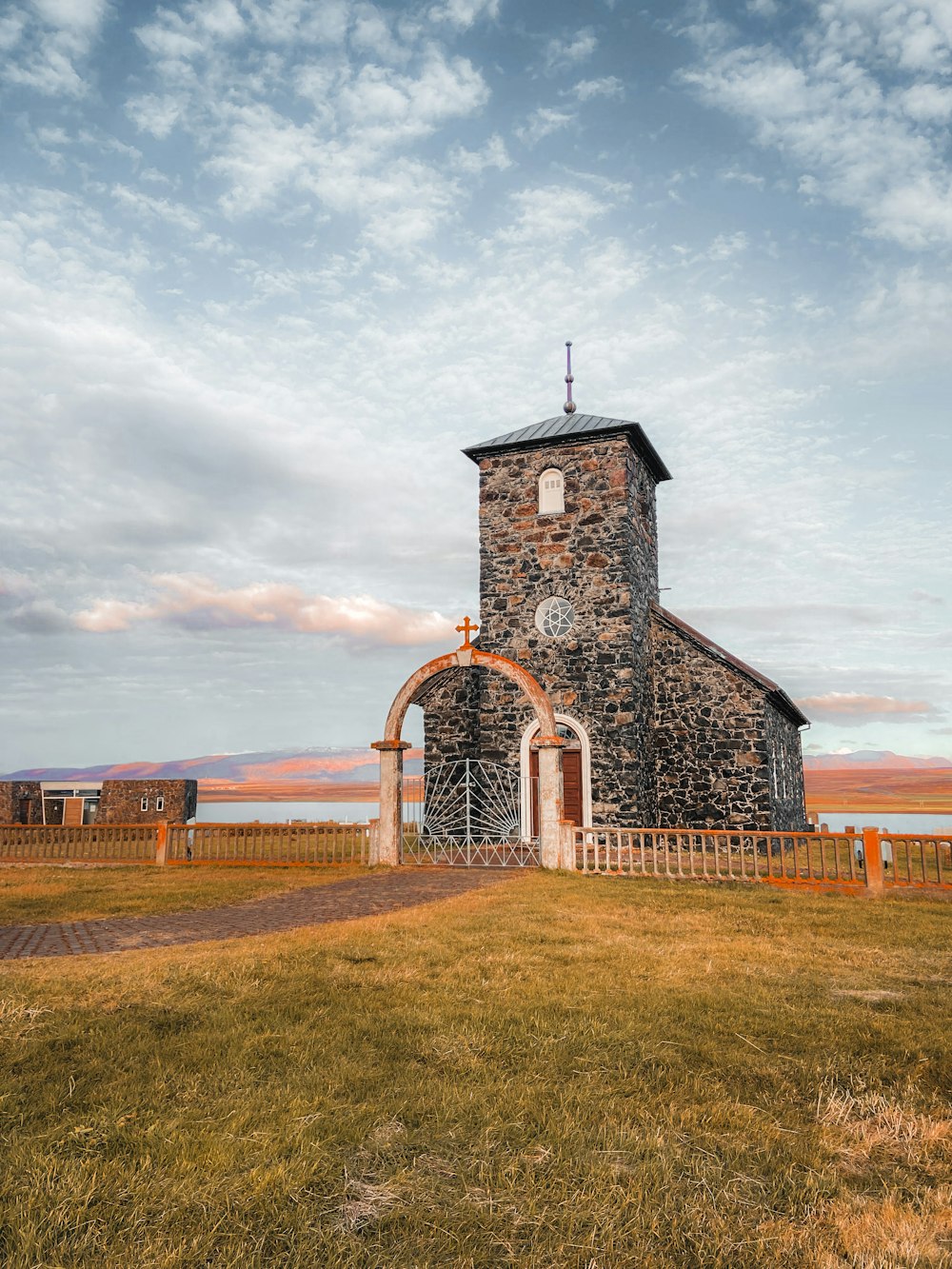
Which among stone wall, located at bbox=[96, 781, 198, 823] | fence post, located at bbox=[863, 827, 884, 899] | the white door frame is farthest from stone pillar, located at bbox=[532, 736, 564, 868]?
stone wall, located at bbox=[96, 781, 198, 823]

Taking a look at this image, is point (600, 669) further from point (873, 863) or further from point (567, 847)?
point (873, 863)

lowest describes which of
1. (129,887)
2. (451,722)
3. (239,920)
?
(129,887)

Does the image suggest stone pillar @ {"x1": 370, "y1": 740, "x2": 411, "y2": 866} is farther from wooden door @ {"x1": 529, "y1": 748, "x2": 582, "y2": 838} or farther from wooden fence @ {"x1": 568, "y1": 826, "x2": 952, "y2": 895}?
wooden door @ {"x1": 529, "y1": 748, "x2": 582, "y2": 838}

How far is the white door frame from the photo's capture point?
60.0ft

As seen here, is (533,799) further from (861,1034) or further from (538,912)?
(861,1034)

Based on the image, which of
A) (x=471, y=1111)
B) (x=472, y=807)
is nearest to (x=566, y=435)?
(x=472, y=807)

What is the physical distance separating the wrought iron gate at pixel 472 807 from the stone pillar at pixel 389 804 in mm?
2431

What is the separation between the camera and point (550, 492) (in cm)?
1998

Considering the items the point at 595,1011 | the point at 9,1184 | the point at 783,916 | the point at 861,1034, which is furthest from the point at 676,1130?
the point at 783,916

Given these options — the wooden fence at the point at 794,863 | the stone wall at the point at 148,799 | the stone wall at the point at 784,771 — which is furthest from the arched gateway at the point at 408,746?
the stone wall at the point at 148,799

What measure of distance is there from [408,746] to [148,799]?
14.9 metres

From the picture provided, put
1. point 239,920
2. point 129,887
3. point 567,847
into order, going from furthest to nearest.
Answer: point 567,847 < point 129,887 < point 239,920

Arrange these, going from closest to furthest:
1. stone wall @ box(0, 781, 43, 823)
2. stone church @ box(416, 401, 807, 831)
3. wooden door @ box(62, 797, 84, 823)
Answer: stone church @ box(416, 401, 807, 831), stone wall @ box(0, 781, 43, 823), wooden door @ box(62, 797, 84, 823)

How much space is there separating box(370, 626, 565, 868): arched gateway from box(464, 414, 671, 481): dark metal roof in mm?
6789
